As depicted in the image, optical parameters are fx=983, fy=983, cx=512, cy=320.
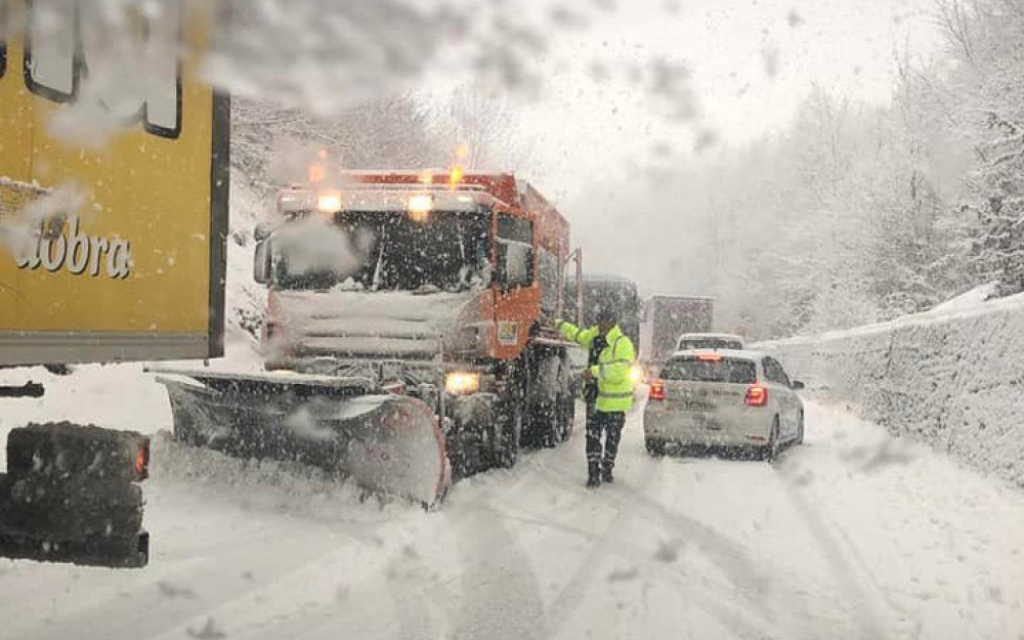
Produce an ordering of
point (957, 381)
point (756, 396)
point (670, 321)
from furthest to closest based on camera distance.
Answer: point (670, 321) → point (756, 396) → point (957, 381)

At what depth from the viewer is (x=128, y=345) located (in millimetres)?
3963

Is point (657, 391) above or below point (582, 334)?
below

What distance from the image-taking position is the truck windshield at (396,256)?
980cm

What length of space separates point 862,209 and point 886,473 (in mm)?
25981

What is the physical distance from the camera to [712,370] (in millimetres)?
13070

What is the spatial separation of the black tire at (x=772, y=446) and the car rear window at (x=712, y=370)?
68 cm

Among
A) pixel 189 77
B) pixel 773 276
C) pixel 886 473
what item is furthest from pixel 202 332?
pixel 773 276

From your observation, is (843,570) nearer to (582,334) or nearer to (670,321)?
(582,334)

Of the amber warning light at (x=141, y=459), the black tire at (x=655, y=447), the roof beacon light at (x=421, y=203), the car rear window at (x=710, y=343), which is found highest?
the roof beacon light at (x=421, y=203)

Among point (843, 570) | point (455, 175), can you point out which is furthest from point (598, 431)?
point (843, 570)

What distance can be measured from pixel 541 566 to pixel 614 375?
3.89m

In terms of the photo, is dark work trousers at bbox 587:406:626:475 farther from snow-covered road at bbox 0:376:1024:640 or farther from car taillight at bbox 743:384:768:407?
car taillight at bbox 743:384:768:407

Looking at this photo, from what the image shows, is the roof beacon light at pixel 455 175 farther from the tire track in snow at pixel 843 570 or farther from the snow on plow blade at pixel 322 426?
the tire track in snow at pixel 843 570

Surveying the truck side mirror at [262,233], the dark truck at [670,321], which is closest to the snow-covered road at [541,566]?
the truck side mirror at [262,233]
